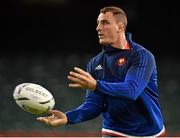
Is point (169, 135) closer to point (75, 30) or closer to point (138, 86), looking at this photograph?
point (75, 30)

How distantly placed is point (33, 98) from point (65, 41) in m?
5.28

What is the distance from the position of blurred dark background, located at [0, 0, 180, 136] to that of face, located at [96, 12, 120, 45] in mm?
4936

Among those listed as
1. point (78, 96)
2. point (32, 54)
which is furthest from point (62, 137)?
point (32, 54)

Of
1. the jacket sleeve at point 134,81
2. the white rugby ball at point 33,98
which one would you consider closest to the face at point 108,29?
the jacket sleeve at point 134,81

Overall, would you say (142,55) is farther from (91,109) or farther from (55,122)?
(55,122)

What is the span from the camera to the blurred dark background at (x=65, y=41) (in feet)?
28.8

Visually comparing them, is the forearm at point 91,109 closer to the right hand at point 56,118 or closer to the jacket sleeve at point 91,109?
the jacket sleeve at point 91,109

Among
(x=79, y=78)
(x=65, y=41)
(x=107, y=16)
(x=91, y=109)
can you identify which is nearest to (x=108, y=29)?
(x=107, y=16)

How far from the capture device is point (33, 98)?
3666 mm

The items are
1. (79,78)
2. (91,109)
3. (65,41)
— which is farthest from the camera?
(65,41)

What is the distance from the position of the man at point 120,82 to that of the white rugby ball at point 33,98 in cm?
7

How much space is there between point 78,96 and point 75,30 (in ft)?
3.48

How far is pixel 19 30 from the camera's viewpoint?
899 cm

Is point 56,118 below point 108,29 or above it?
below
